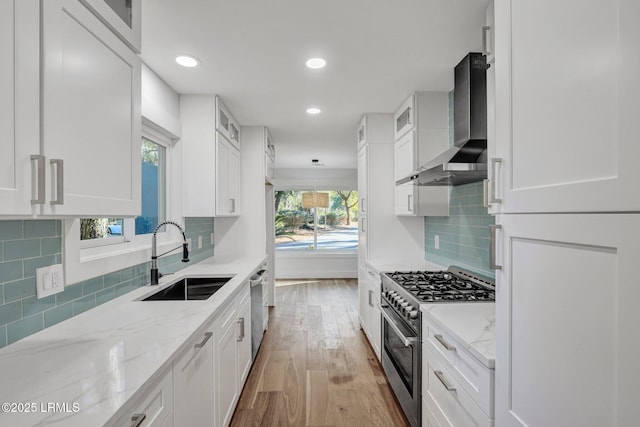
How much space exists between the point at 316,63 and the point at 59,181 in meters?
1.81

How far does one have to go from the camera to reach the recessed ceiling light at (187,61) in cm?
219

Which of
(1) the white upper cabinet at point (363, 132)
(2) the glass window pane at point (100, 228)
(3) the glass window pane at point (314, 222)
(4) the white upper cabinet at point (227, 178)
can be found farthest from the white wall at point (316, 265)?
(2) the glass window pane at point (100, 228)

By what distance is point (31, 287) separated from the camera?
1.31 meters

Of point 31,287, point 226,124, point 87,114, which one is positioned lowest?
point 31,287

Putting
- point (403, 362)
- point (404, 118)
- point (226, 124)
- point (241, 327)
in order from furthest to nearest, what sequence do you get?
point (226, 124), point (404, 118), point (241, 327), point (403, 362)

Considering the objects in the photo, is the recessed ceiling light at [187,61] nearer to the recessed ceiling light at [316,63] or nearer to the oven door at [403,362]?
the recessed ceiling light at [316,63]

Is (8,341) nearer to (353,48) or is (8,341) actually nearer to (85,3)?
(85,3)

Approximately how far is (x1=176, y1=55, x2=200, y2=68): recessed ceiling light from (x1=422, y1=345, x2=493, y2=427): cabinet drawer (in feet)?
7.64

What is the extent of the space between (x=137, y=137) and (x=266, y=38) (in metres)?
1.01

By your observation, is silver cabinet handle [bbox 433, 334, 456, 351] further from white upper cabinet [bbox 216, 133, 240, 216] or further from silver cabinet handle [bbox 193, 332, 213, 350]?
white upper cabinet [bbox 216, 133, 240, 216]

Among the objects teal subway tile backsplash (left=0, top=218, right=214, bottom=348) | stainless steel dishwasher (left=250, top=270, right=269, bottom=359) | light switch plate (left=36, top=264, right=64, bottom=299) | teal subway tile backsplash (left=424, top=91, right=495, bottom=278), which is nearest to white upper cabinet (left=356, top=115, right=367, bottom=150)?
teal subway tile backsplash (left=424, top=91, right=495, bottom=278)

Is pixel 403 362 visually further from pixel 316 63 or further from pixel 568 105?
pixel 316 63

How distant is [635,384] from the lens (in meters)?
0.61

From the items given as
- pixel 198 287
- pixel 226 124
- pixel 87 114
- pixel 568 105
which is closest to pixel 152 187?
pixel 198 287
